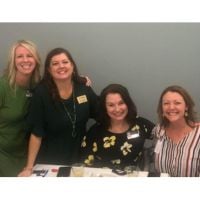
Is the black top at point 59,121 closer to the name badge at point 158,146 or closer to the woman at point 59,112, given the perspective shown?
the woman at point 59,112

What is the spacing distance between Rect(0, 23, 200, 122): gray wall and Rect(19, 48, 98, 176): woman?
→ 45cm

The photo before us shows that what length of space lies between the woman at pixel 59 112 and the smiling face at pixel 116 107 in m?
0.15

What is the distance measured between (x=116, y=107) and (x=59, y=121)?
41 cm

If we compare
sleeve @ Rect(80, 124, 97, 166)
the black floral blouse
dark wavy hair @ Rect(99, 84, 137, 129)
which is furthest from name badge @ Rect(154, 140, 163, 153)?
sleeve @ Rect(80, 124, 97, 166)

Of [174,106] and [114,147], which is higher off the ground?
[174,106]

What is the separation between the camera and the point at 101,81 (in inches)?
106

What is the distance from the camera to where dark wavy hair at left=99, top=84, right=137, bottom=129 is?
7.12ft

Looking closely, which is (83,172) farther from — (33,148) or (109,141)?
(33,148)

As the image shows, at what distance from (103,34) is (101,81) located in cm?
41

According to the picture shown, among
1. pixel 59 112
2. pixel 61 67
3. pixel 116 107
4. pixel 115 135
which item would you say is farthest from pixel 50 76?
pixel 115 135

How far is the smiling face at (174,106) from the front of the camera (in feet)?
6.52

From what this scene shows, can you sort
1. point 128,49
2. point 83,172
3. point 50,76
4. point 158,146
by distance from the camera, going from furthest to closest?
point 128,49, point 50,76, point 158,146, point 83,172

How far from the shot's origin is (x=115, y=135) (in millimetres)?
2137

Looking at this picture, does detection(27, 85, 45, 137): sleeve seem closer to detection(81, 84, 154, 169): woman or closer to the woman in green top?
the woman in green top
